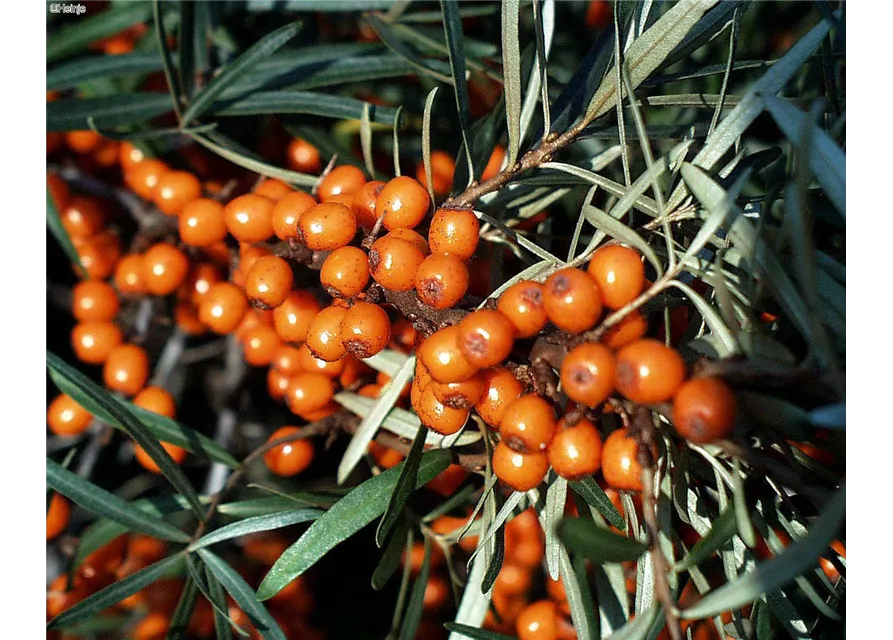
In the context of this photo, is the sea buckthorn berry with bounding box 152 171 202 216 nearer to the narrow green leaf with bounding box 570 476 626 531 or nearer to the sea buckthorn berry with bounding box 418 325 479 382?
the sea buckthorn berry with bounding box 418 325 479 382

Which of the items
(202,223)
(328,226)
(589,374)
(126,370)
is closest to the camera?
(589,374)

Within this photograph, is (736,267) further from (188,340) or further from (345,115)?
(188,340)

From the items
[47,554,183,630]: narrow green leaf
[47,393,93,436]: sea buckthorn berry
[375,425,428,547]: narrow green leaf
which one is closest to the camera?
[375,425,428,547]: narrow green leaf

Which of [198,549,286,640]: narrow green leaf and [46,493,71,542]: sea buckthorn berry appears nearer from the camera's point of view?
[198,549,286,640]: narrow green leaf

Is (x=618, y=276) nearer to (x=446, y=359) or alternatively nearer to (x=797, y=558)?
(x=446, y=359)

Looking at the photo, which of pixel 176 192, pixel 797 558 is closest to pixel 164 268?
pixel 176 192

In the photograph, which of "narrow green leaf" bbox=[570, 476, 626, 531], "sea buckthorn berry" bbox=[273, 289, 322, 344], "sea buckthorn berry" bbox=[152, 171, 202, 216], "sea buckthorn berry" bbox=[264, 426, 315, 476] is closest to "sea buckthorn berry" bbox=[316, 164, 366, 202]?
"sea buckthorn berry" bbox=[273, 289, 322, 344]
